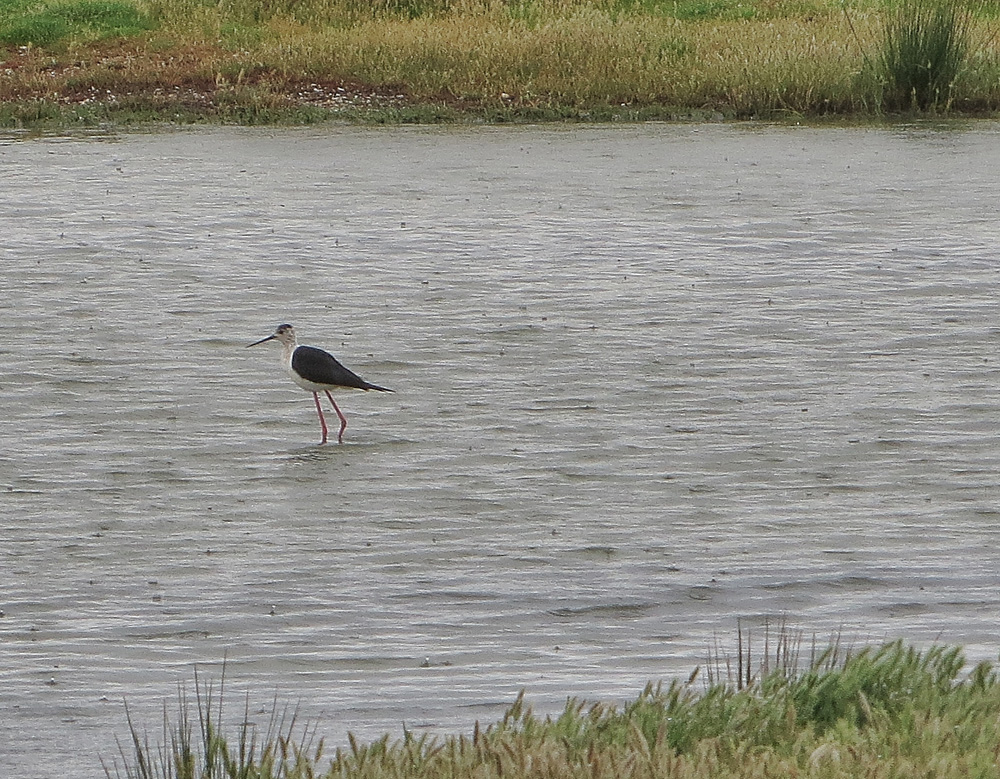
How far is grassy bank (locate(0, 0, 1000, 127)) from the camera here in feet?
83.7

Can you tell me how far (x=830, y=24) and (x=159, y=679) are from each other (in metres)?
25.6

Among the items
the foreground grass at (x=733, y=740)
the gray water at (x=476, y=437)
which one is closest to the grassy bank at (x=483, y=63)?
the gray water at (x=476, y=437)

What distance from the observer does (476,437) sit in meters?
10.5

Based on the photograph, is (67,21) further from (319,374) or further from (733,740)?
(733,740)

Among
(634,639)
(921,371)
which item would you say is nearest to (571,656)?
(634,639)

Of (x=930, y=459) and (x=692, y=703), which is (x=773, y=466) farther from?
(x=692, y=703)

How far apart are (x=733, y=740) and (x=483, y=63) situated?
23474mm

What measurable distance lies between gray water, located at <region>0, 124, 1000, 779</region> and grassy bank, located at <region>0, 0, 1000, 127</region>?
17.4 feet

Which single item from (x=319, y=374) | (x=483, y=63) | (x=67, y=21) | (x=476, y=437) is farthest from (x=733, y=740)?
(x=67, y=21)

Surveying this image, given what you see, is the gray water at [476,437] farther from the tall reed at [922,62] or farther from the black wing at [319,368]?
the tall reed at [922,62]

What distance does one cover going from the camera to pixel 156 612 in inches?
292

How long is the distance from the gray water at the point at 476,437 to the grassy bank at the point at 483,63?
5.31m

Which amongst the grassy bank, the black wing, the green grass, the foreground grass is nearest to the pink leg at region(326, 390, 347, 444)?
the black wing

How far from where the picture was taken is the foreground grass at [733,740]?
15.0ft
